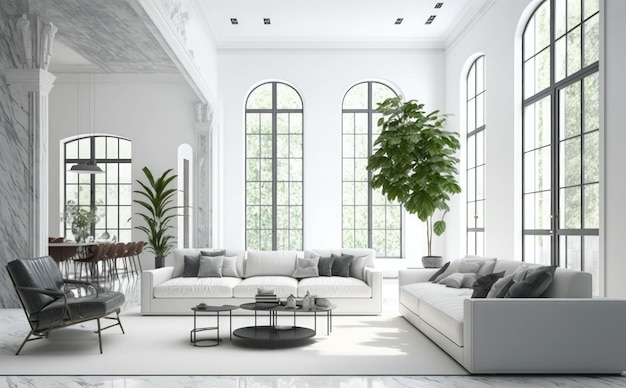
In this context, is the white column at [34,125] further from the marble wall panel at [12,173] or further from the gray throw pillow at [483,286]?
the gray throw pillow at [483,286]

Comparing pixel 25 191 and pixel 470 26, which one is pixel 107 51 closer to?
pixel 25 191

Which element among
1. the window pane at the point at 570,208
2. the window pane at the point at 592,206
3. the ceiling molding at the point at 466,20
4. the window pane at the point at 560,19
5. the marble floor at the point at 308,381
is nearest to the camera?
the marble floor at the point at 308,381

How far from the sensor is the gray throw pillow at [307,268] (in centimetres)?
877

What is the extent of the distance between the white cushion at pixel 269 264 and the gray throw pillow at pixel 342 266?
609 millimetres

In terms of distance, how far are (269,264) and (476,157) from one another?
4.40 meters

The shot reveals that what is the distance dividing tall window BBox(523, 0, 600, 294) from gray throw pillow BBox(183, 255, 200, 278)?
15.1 feet

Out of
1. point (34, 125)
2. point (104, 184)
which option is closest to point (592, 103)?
point (34, 125)

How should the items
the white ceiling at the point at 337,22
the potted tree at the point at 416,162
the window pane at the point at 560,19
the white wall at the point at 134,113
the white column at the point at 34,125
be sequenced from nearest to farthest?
1. the window pane at the point at 560,19
2. the white column at the point at 34,125
3. the potted tree at the point at 416,162
4. the white ceiling at the point at 337,22
5. the white wall at the point at 134,113

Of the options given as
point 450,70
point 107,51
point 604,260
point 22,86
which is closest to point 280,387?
point 604,260

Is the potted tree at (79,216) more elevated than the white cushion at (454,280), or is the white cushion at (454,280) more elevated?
the potted tree at (79,216)

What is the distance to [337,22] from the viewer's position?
38.1 ft

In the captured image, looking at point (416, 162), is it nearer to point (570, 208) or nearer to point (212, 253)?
point (570, 208)

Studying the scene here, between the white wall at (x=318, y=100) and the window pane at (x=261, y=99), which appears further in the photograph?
the window pane at (x=261, y=99)

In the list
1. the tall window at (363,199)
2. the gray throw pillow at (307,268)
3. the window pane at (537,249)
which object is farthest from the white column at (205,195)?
the window pane at (537,249)
